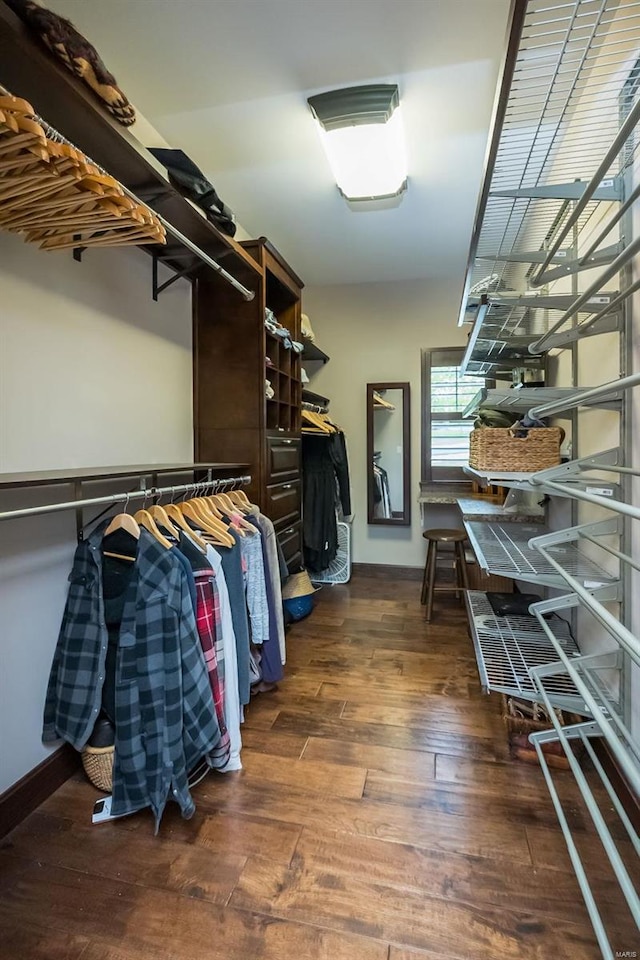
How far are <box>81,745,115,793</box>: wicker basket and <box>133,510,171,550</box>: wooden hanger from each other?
73 centimetres

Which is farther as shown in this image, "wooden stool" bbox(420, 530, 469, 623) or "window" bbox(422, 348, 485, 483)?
"window" bbox(422, 348, 485, 483)

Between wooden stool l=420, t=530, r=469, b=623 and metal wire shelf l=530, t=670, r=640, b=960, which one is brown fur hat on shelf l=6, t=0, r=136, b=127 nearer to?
metal wire shelf l=530, t=670, r=640, b=960

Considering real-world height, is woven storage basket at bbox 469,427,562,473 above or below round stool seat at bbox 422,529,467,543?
above

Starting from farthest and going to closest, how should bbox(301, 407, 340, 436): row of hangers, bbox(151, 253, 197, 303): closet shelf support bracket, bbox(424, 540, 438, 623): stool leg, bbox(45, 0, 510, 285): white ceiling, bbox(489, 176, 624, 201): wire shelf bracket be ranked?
bbox(301, 407, 340, 436): row of hangers → bbox(424, 540, 438, 623): stool leg → bbox(151, 253, 197, 303): closet shelf support bracket → bbox(45, 0, 510, 285): white ceiling → bbox(489, 176, 624, 201): wire shelf bracket

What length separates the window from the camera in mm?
3988

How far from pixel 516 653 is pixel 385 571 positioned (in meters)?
2.32

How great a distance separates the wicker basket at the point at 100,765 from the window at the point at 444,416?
10.4ft

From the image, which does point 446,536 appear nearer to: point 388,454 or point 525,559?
point 388,454

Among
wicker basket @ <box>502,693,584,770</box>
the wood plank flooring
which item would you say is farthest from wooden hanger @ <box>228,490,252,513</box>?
wicker basket @ <box>502,693,584,770</box>

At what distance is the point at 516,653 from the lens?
1874 millimetres

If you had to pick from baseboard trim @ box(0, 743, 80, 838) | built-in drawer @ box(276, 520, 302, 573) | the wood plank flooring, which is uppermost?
built-in drawer @ box(276, 520, 302, 573)

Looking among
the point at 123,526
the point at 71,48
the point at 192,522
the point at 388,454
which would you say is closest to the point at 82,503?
the point at 123,526

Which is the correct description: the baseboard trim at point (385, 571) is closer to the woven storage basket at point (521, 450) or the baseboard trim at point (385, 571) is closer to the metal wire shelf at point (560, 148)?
the woven storage basket at point (521, 450)

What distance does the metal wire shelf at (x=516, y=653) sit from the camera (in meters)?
1.60
